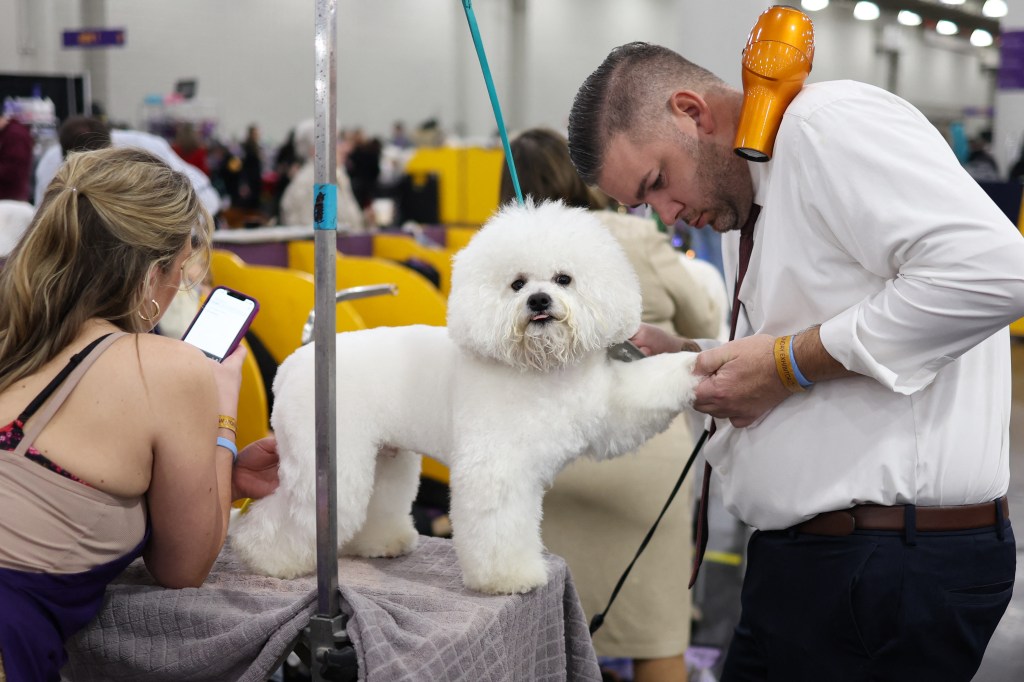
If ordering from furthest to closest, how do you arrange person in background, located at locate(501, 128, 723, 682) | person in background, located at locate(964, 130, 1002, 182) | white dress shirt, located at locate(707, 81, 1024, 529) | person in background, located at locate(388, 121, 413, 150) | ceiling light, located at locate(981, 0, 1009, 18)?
person in background, located at locate(388, 121, 413, 150) → ceiling light, located at locate(981, 0, 1009, 18) → person in background, located at locate(964, 130, 1002, 182) → person in background, located at locate(501, 128, 723, 682) → white dress shirt, located at locate(707, 81, 1024, 529)

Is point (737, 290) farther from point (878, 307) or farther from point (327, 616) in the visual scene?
point (327, 616)

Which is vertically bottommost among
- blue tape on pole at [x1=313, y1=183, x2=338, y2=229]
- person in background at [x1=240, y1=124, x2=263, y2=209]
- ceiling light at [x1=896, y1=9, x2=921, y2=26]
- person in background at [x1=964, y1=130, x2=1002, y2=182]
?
person in background at [x1=240, y1=124, x2=263, y2=209]

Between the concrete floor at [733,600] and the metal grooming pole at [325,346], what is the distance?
1172 millimetres

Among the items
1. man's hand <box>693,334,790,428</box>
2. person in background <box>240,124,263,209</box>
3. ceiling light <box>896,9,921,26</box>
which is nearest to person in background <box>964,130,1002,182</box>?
ceiling light <box>896,9,921,26</box>

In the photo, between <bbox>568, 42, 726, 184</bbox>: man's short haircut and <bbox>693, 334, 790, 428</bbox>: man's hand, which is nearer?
<bbox>693, 334, 790, 428</bbox>: man's hand

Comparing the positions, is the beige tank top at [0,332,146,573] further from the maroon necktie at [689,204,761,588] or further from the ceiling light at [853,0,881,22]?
the ceiling light at [853,0,881,22]

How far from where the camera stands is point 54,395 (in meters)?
1.30

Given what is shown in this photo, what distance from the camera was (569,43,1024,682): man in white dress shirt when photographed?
1.20 m

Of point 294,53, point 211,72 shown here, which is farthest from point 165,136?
point 294,53

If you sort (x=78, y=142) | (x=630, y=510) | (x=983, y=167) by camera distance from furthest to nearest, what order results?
(x=983, y=167), (x=78, y=142), (x=630, y=510)

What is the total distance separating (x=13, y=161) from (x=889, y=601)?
571 centimetres

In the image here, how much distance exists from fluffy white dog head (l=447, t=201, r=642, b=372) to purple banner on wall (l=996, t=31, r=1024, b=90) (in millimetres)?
9550

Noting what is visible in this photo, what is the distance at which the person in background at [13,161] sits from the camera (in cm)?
559

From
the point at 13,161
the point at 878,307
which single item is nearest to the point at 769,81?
the point at 878,307
